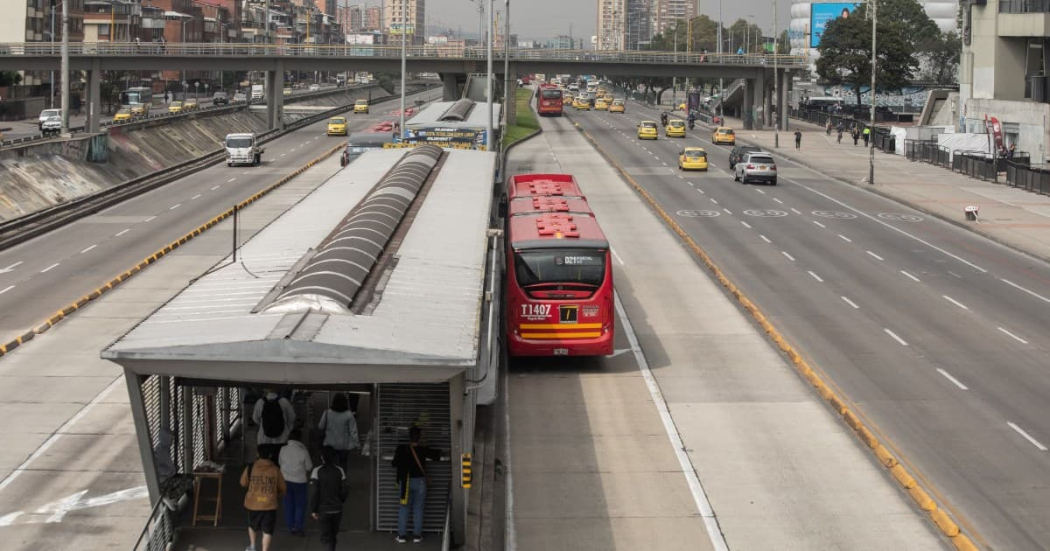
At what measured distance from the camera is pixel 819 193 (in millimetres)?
60812

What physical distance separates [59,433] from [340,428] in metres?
6.71

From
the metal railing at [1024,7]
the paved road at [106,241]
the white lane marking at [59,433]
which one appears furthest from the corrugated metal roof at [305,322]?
the metal railing at [1024,7]

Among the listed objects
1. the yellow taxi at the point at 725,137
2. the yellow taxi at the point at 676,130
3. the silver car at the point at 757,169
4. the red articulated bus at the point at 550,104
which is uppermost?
the red articulated bus at the point at 550,104

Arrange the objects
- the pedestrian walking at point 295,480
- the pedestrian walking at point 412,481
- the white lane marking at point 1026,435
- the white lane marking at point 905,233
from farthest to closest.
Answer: the white lane marking at point 905,233
the white lane marking at point 1026,435
the pedestrian walking at point 412,481
the pedestrian walking at point 295,480

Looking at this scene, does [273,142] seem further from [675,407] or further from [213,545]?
[213,545]

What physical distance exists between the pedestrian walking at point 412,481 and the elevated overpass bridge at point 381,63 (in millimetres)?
87005

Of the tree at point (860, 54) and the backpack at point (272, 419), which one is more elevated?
the tree at point (860, 54)

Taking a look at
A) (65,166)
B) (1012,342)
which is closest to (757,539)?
(1012,342)

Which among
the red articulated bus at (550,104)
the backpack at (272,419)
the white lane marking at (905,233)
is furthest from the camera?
the red articulated bus at (550,104)

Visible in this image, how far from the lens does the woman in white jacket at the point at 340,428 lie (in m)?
16.3

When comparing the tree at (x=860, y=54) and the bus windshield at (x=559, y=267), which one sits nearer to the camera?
the bus windshield at (x=559, y=267)

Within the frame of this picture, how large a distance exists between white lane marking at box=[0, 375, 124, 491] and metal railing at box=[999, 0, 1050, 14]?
66.0m

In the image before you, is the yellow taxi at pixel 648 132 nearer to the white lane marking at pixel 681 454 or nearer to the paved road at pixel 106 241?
the paved road at pixel 106 241

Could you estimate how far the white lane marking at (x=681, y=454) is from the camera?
16994 millimetres
